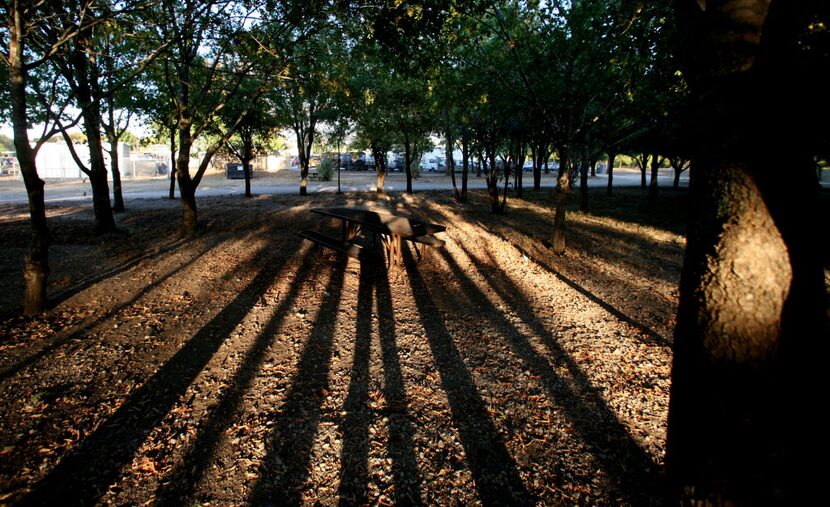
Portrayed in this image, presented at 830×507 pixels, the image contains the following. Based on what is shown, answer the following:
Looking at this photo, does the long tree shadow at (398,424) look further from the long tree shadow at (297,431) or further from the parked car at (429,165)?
the parked car at (429,165)

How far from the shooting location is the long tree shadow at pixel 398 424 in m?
2.42

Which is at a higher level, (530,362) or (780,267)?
(780,267)

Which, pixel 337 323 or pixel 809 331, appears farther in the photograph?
pixel 337 323

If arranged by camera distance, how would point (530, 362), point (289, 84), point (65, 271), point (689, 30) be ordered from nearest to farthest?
point (689, 30) < point (530, 362) < point (65, 271) < point (289, 84)

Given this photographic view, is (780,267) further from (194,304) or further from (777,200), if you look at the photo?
(194,304)

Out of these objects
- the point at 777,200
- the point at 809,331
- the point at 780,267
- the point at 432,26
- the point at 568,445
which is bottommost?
the point at 568,445

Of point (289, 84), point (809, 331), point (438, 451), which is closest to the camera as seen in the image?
point (809, 331)

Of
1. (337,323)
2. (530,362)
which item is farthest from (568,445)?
(337,323)

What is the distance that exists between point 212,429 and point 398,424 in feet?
4.43

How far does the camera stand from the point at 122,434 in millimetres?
2787

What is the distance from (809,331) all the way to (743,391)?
33 centimetres

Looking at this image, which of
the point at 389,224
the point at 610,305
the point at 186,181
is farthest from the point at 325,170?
the point at 610,305

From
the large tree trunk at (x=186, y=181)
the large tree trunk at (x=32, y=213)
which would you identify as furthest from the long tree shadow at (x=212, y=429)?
the large tree trunk at (x=186, y=181)

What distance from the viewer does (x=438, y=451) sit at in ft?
8.91
